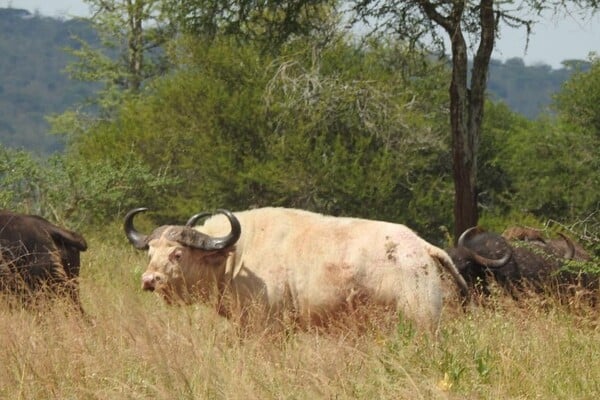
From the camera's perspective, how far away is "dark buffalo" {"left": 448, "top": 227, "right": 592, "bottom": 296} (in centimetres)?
1201

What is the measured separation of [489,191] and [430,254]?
22.8 meters

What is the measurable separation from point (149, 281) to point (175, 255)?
39cm

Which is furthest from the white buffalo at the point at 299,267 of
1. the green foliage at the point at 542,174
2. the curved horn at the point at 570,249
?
the green foliage at the point at 542,174

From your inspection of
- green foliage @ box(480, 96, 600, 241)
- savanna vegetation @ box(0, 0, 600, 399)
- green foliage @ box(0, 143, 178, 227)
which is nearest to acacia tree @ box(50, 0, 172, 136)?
savanna vegetation @ box(0, 0, 600, 399)

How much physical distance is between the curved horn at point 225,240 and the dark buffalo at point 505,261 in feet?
10.4

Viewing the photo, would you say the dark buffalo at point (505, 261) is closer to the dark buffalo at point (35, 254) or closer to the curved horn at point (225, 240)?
the curved horn at point (225, 240)

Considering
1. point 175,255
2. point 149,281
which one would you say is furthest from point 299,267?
point 149,281

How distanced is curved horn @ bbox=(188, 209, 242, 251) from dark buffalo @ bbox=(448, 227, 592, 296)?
3.16m

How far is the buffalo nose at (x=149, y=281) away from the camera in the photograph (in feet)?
29.7

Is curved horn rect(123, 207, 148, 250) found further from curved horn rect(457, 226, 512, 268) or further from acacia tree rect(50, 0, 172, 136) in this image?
acacia tree rect(50, 0, 172, 136)

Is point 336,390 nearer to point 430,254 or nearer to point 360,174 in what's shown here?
point 430,254

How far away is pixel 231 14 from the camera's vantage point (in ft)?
52.7

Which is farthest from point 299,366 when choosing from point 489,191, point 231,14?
point 489,191

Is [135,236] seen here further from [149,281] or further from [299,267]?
[299,267]
